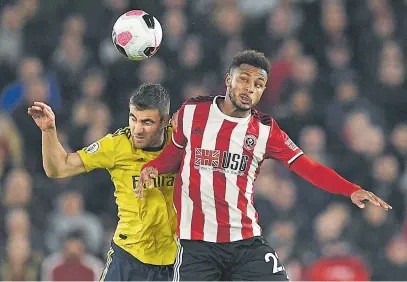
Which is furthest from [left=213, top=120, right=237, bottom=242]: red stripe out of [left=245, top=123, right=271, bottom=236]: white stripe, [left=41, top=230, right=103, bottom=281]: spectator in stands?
[left=41, top=230, right=103, bottom=281]: spectator in stands

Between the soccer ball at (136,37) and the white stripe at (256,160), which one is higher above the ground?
the soccer ball at (136,37)

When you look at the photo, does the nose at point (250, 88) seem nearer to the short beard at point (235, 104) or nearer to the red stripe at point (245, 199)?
the short beard at point (235, 104)

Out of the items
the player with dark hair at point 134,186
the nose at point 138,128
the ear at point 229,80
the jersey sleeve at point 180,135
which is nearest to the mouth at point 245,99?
the ear at point 229,80

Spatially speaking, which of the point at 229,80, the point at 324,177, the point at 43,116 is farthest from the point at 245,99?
the point at 43,116

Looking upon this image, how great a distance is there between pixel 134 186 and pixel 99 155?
0.93 ft

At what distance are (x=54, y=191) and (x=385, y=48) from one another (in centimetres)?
396

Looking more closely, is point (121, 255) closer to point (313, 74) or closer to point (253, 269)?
point (253, 269)

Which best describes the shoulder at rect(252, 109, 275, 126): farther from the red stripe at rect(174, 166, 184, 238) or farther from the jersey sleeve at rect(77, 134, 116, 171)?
the jersey sleeve at rect(77, 134, 116, 171)

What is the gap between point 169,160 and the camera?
18.4 ft

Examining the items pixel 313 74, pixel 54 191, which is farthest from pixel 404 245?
pixel 54 191

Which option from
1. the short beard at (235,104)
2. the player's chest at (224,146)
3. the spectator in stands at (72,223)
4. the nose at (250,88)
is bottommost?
the spectator in stands at (72,223)

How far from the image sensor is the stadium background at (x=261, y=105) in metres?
8.51

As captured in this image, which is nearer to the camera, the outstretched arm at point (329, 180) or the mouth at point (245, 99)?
the outstretched arm at point (329, 180)

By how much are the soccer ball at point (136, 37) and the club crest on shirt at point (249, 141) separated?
967 mm
